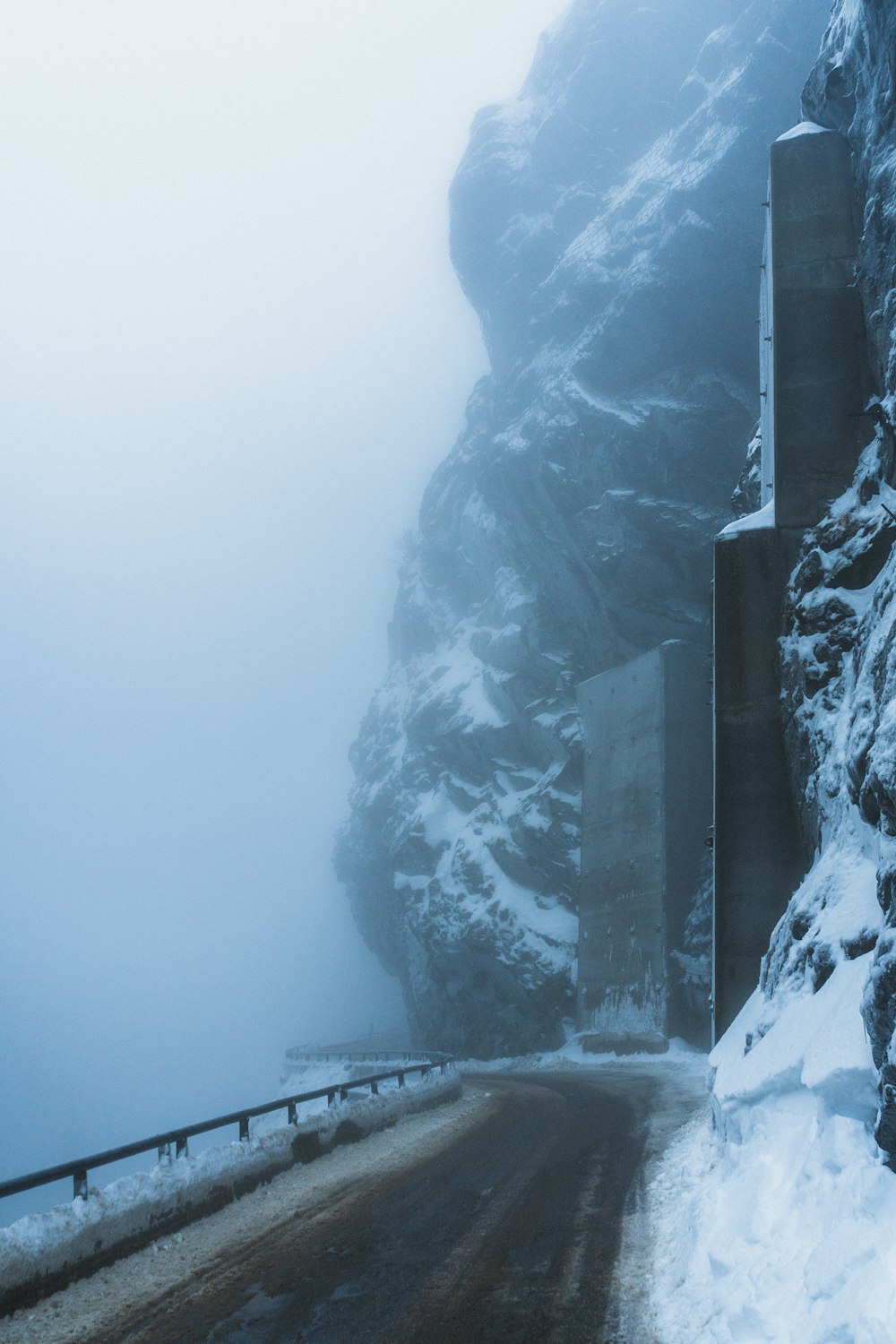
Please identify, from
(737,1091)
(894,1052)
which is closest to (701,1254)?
(737,1091)

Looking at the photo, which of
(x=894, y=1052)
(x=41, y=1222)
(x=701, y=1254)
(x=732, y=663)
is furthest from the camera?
(x=732, y=663)

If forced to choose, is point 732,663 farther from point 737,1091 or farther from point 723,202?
point 723,202

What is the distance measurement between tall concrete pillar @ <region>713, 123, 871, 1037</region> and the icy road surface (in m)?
5.22

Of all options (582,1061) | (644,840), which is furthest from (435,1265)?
(582,1061)

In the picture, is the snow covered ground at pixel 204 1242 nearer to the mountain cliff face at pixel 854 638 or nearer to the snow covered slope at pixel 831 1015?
the snow covered slope at pixel 831 1015

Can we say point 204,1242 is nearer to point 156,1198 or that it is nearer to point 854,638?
point 156,1198

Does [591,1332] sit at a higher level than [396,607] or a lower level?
lower

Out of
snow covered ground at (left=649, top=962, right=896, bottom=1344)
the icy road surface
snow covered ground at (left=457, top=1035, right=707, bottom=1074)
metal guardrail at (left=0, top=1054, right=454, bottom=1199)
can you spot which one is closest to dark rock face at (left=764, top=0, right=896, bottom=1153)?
snow covered ground at (left=649, top=962, right=896, bottom=1344)

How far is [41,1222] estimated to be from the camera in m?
8.51

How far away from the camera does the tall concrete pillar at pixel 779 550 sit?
17484 millimetres

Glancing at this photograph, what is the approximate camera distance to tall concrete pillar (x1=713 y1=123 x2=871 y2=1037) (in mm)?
17484

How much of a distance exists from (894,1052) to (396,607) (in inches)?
3410

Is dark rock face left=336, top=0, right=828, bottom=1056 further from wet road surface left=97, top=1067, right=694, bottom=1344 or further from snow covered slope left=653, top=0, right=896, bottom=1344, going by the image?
wet road surface left=97, top=1067, right=694, bottom=1344

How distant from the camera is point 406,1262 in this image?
8570 mm
